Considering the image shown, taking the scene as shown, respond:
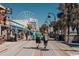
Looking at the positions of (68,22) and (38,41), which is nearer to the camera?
(38,41)

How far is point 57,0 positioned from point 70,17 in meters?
11.4

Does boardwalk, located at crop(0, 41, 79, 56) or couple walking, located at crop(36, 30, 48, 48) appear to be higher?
couple walking, located at crop(36, 30, 48, 48)

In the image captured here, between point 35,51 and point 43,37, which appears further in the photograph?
point 43,37

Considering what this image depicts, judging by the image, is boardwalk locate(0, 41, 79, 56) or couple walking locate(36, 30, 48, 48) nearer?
boardwalk locate(0, 41, 79, 56)

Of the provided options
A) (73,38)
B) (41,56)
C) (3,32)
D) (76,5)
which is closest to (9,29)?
(3,32)

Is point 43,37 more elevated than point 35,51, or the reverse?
point 43,37

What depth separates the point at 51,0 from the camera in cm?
1720

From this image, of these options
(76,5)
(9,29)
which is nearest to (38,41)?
(76,5)

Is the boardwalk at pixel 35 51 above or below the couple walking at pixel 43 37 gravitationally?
below

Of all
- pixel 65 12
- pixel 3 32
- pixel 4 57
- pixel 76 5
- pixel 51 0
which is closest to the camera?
pixel 4 57

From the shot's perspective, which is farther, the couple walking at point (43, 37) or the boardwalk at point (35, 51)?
the couple walking at point (43, 37)

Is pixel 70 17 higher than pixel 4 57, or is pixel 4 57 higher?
pixel 70 17

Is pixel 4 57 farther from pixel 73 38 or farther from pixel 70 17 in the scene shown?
pixel 73 38

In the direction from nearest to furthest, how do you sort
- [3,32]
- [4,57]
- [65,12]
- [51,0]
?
1. [4,57]
2. [51,0]
3. [65,12]
4. [3,32]
